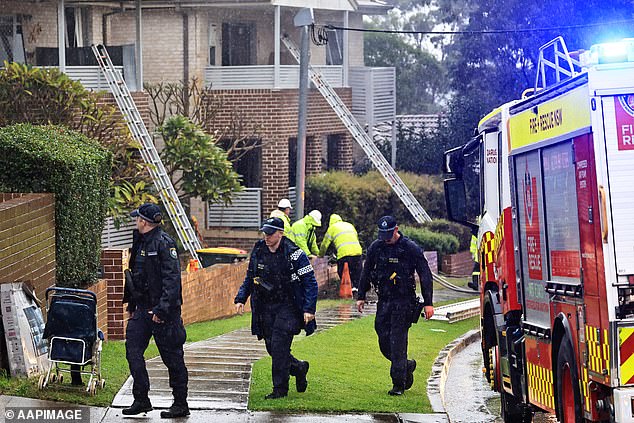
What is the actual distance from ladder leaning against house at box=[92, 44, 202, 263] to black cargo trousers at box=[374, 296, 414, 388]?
1045 centimetres

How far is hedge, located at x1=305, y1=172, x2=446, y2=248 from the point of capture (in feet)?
95.4

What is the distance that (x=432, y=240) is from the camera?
93.9 feet

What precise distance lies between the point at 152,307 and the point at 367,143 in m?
21.1

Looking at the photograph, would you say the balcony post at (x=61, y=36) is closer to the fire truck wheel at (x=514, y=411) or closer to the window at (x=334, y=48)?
the window at (x=334, y=48)

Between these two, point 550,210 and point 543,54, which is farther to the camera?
point 543,54

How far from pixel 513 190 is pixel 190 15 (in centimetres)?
2009

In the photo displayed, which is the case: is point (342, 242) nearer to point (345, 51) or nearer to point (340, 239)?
point (340, 239)

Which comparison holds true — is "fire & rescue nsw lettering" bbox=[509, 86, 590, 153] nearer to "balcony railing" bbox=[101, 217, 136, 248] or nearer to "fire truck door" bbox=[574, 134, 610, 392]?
"fire truck door" bbox=[574, 134, 610, 392]

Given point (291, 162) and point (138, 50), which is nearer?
point (138, 50)

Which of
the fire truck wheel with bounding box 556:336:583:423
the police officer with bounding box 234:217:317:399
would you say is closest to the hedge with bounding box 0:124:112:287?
the police officer with bounding box 234:217:317:399

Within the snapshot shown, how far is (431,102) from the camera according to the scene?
211ft

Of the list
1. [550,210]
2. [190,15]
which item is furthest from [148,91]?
[550,210]

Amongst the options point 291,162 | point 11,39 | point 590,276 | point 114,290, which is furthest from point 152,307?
point 291,162

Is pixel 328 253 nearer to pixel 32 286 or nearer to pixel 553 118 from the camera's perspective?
pixel 32 286
